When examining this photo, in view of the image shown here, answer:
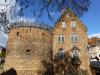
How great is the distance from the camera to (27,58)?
101ft

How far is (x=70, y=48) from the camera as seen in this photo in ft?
112

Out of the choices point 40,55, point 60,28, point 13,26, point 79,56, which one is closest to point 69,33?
point 60,28

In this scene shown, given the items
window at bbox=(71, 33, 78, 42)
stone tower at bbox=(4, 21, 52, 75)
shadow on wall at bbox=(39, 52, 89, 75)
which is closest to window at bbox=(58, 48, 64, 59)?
shadow on wall at bbox=(39, 52, 89, 75)

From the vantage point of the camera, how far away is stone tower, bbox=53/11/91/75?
32.8m

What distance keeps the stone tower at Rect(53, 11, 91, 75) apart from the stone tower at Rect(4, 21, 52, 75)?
6.91 ft

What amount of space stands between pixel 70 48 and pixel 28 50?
6708 millimetres

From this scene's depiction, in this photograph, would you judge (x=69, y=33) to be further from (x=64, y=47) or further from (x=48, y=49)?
(x=48, y=49)

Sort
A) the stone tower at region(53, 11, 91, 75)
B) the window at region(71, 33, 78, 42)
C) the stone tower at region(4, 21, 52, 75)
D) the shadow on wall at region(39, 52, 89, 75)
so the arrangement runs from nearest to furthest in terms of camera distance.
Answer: the stone tower at region(4, 21, 52, 75) < the shadow on wall at region(39, 52, 89, 75) < the stone tower at region(53, 11, 91, 75) < the window at region(71, 33, 78, 42)

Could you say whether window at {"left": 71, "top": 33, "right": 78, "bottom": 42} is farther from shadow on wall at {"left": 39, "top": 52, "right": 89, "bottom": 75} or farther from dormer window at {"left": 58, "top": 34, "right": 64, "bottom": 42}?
shadow on wall at {"left": 39, "top": 52, "right": 89, "bottom": 75}

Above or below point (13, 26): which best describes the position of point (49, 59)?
below

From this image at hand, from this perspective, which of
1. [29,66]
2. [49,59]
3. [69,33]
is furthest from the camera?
[69,33]

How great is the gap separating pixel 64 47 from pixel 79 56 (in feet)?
8.51


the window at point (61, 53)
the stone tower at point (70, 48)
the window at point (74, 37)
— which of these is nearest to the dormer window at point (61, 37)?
the stone tower at point (70, 48)

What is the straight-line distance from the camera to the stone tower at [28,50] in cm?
3031
